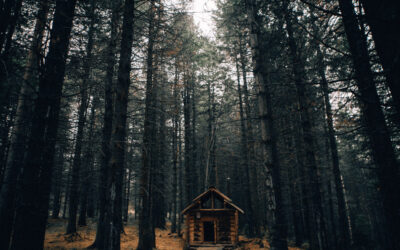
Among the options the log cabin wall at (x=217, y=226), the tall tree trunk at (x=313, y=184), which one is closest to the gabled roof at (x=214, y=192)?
the log cabin wall at (x=217, y=226)

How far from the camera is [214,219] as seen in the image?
543 inches

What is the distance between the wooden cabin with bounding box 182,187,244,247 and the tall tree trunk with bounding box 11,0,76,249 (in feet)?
33.4

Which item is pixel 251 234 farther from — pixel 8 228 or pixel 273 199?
pixel 8 228

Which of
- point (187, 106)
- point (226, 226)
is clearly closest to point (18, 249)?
point (226, 226)

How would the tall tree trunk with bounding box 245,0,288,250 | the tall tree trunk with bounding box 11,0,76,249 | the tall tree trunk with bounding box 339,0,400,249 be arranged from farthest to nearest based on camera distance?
the tall tree trunk with bounding box 245,0,288,250 < the tall tree trunk with bounding box 11,0,76,249 < the tall tree trunk with bounding box 339,0,400,249

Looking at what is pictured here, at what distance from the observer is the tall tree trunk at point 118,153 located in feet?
15.5

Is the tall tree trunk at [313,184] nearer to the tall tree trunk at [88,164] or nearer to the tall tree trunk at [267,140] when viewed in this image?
the tall tree trunk at [267,140]

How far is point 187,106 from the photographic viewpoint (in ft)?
62.7

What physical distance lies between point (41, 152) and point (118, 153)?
1.66 meters

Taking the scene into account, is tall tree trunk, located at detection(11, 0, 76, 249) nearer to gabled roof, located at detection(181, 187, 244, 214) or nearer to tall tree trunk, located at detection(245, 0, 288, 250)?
tall tree trunk, located at detection(245, 0, 288, 250)

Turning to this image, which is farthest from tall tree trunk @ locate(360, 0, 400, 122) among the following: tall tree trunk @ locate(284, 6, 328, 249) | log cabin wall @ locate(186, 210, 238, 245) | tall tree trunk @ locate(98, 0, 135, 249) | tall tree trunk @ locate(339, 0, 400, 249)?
log cabin wall @ locate(186, 210, 238, 245)

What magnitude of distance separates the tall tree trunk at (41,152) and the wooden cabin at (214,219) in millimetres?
10196

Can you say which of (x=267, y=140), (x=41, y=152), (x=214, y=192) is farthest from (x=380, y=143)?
(x=214, y=192)

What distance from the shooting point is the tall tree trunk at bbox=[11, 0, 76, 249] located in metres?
3.74
